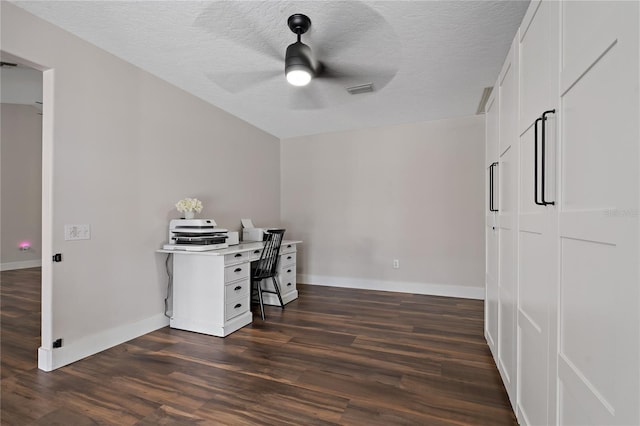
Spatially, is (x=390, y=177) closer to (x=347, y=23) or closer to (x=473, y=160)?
(x=473, y=160)

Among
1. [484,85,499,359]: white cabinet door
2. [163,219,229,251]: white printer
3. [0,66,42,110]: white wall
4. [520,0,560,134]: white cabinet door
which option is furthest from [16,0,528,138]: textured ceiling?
[0,66,42,110]: white wall

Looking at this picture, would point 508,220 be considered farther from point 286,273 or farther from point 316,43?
point 286,273

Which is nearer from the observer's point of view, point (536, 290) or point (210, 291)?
point (536, 290)

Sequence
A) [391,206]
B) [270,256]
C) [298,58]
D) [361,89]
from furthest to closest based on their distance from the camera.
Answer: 1. [391,206]
2. [270,256]
3. [361,89]
4. [298,58]

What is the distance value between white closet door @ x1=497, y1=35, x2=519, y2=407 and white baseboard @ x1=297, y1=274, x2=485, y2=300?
A: 7.05 feet

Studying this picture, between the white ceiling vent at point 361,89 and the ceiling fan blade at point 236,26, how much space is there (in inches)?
37.5

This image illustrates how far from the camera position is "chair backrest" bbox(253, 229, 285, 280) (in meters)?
3.41

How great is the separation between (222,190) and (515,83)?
3.24m

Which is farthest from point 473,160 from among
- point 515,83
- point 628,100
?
point 628,100

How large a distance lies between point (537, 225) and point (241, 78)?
9.00 ft

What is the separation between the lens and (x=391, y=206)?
4.46 meters

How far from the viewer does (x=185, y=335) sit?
9.20ft

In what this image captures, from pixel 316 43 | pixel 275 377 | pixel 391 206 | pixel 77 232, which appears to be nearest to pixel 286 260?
pixel 391 206

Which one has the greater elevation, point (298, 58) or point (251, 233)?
point (298, 58)
